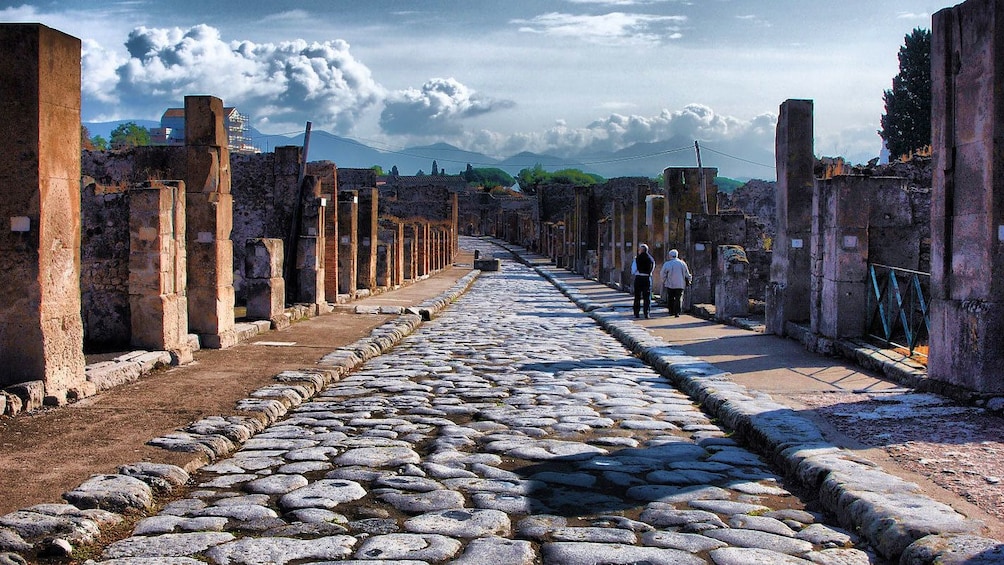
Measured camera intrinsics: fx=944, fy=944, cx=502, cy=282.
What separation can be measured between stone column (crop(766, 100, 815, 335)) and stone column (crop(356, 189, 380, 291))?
42.4ft

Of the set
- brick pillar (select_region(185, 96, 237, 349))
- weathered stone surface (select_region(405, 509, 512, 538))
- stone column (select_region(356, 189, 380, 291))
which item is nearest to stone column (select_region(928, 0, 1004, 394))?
weathered stone surface (select_region(405, 509, 512, 538))

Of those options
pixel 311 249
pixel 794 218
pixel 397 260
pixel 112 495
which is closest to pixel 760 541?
pixel 112 495

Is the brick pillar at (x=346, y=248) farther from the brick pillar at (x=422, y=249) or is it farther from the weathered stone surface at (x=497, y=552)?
the weathered stone surface at (x=497, y=552)

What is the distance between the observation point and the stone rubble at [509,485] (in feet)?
14.3

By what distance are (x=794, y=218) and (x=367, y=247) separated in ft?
45.1

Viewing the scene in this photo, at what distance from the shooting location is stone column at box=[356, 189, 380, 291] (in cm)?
2488

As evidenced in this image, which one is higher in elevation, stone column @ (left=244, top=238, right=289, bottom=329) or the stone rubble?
stone column @ (left=244, top=238, right=289, bottom=329)

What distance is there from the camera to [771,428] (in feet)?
22.2

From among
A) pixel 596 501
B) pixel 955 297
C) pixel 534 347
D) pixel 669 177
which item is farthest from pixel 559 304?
pixel 596 501

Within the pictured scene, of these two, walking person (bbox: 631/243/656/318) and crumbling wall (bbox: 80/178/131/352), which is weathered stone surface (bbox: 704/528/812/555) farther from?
walking person (bbox: 631/243/656/318)

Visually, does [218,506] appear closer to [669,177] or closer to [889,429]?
[889,429]

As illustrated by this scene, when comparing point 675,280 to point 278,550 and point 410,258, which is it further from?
point 410,258

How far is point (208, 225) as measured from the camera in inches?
488

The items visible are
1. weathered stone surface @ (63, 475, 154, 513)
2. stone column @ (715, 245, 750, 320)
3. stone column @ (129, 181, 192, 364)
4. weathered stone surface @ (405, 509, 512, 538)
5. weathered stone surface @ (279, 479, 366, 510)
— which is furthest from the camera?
stone column @ (715, 245, 750, 320)
